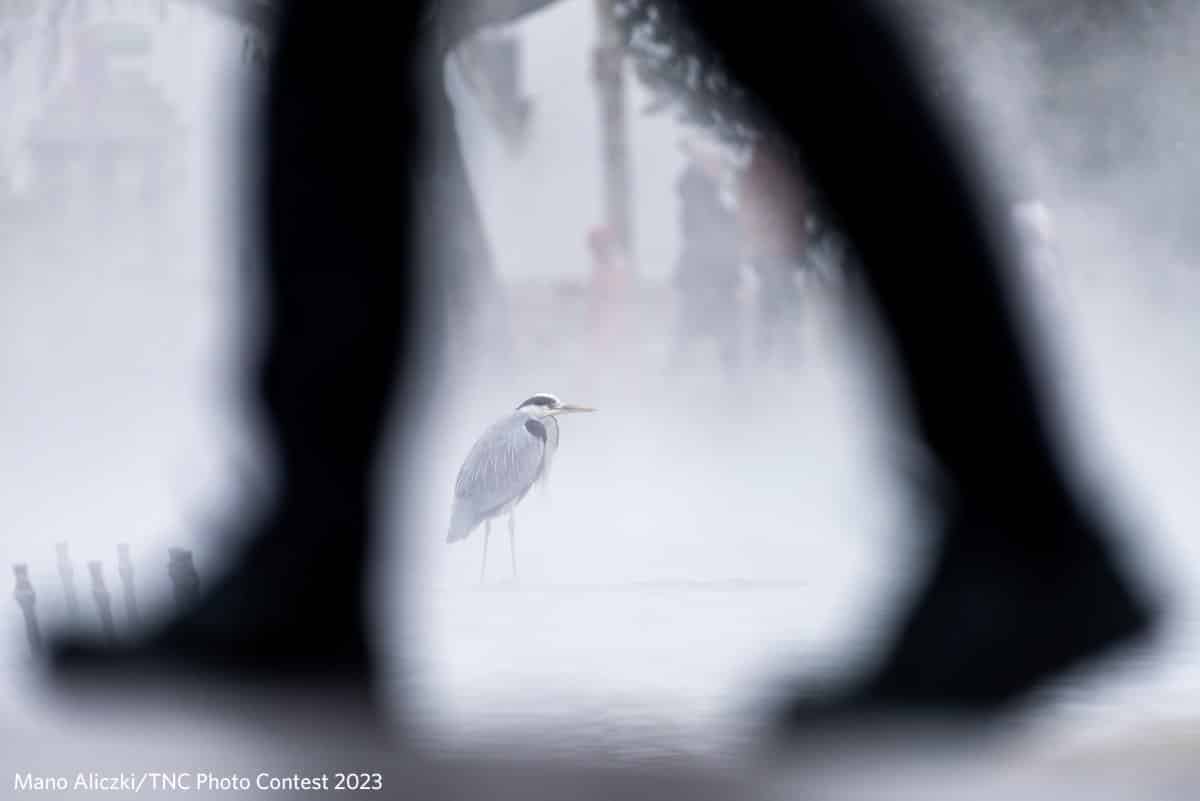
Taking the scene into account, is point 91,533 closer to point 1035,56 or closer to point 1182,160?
point 1035,56

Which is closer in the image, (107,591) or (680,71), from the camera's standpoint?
(107,591)

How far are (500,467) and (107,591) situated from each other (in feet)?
3.21

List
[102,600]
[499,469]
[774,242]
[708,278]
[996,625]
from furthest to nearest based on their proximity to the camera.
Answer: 1. [708,278]
2. [774,242]
3. [499,469]
4. [102,600]
5. [996,625]

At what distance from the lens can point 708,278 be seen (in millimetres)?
6402

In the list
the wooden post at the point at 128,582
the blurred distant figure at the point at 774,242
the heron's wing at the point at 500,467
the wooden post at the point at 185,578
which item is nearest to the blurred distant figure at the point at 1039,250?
the blurred distant figure at the point at 774,242

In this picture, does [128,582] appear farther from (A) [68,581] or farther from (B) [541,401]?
(B) [541,401]

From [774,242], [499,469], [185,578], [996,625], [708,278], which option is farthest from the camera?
[708,278]

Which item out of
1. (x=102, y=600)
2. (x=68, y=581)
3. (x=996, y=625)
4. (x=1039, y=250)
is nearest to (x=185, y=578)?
(x=102, y=600)

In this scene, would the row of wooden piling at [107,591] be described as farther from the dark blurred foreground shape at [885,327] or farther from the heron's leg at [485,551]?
the heron's leg at [485,551]

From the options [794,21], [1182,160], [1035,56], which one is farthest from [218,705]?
[1182,160]

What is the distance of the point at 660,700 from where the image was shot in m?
2.92

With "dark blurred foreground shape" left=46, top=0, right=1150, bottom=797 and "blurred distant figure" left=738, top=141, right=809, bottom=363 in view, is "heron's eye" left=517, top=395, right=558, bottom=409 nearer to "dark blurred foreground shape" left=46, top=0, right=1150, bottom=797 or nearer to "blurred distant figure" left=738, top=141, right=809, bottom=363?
"blurred distant figure" left=738, top=141, right=809, bottom=363

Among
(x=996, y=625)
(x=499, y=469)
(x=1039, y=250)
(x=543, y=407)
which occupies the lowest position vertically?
(x=996, y=625)

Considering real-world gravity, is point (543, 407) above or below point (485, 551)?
above
